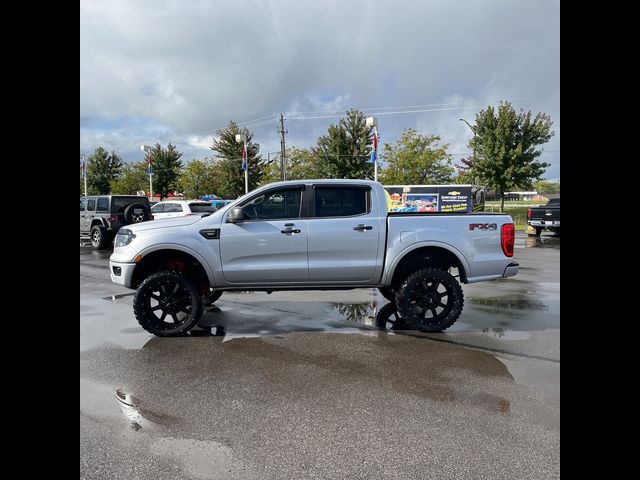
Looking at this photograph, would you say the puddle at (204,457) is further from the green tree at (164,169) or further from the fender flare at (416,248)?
the green tree at (164,169)

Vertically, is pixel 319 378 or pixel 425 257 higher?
pixel 425 257

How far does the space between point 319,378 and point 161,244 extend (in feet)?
9.11

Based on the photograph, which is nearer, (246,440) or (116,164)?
→ (246,440)

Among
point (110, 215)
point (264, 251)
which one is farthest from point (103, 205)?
point (264, 251)

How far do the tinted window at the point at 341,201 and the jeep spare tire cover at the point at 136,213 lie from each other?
11.7 meters

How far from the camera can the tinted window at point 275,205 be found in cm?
611

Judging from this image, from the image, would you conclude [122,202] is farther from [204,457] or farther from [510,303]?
[204,457]

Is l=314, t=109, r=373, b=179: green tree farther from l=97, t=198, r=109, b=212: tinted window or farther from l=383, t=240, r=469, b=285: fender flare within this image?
l=383, t=240, r=469, b=285: fender flare

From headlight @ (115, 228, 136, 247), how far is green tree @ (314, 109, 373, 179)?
3062 centimetres

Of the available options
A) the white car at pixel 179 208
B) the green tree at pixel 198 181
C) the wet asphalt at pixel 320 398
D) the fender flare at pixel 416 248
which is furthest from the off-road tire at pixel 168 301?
the green tree at pixel 198 181
